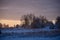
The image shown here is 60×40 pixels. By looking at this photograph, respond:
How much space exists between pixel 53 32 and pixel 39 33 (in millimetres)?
254

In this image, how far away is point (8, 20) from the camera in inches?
97.7

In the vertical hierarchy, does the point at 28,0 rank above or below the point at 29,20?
above

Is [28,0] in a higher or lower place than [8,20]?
higher

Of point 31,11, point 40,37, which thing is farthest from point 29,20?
point 40,37

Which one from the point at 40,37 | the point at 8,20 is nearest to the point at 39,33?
the point at 40,37

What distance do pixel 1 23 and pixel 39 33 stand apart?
707mm

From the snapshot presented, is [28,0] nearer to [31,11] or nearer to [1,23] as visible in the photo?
[31,11]

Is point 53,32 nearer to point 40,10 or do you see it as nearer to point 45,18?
point 45,18

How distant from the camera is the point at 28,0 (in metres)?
2.54

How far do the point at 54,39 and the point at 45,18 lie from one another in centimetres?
41

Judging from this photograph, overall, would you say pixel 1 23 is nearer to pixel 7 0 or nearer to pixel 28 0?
pixel 7 0

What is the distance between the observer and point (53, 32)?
248 cm

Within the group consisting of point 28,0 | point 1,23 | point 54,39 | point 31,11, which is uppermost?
point 28,0

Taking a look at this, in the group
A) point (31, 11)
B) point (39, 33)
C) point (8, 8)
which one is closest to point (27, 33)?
point (39, 33)
